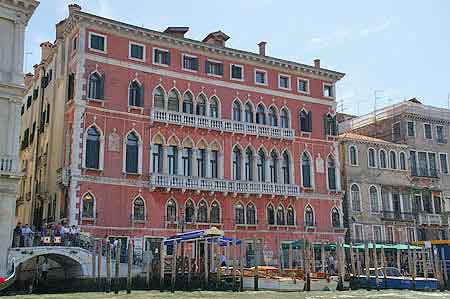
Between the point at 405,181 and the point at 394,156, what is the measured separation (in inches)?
67.9

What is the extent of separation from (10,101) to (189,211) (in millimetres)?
10352

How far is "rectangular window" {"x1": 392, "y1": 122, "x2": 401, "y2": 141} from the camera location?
38.0 metres

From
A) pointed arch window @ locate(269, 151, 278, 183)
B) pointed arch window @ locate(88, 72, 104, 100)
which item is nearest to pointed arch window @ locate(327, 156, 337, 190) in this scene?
pointed arch window @ locate(269, 151, 278, 183)

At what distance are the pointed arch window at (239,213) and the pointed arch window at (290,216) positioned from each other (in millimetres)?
2797

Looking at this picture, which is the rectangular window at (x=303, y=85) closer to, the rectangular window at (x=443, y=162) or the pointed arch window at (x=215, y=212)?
the pointed arch window at (x=215, y=212)

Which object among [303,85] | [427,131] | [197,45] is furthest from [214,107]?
[427,131]

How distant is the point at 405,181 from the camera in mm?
36656

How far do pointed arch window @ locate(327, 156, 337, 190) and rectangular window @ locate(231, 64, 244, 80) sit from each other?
23.6 feet

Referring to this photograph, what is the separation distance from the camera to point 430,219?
120 feet

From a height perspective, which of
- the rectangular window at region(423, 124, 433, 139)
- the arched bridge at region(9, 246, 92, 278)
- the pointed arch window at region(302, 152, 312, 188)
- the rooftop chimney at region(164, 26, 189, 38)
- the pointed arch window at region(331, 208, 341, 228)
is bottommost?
the arched bridge at region(9, 246, 92, 278)

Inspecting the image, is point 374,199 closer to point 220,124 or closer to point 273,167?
point 273,167

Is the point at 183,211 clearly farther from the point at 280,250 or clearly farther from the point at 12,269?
the point at 12,269

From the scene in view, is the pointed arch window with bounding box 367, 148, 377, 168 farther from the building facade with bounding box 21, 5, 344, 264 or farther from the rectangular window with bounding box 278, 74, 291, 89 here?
the rectangular window with bounding box 278, 74, 291, 89

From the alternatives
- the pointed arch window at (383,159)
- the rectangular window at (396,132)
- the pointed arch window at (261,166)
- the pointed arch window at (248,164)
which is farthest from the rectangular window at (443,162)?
the pointed arch window at (248,164)
